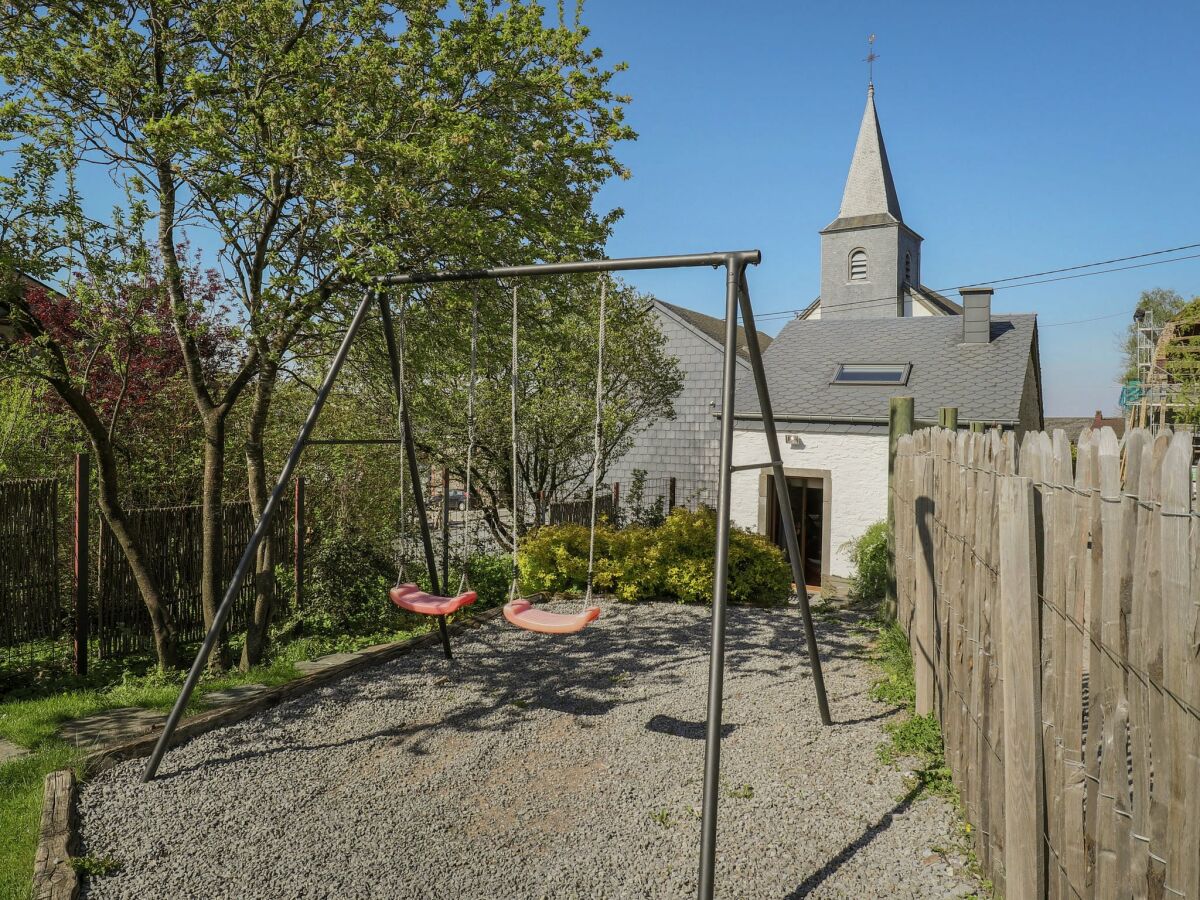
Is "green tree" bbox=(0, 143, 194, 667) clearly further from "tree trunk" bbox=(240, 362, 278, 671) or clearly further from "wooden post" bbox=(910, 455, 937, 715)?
"wooden post" bbox=(910, 455, 937, 715)

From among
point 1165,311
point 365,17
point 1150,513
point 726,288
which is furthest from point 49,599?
point 1165,311

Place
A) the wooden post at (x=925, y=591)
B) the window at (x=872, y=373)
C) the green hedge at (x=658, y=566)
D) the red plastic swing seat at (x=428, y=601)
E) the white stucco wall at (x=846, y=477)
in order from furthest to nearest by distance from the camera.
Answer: the window at (x=872, y=373) → the white stucco wall at (x=846, y=477) → the green hedge at (x=658, y=566) → the wooden post at (x=925, y=591) → the red plastic swing seat at (x=428, y=601)

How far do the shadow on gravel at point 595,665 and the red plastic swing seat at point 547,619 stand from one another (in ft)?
3.16

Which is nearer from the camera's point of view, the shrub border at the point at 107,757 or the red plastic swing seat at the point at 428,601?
the shrub border at the point at 107,757

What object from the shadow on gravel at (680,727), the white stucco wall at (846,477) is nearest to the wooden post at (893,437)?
the white stucco wall at (846,477)

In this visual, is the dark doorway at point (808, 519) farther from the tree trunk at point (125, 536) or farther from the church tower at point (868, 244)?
the church tower at point (868, 244)

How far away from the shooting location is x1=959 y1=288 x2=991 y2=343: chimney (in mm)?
13852

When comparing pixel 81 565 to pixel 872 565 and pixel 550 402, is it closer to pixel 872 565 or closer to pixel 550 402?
pixel 550 402

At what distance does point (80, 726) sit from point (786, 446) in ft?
35.7

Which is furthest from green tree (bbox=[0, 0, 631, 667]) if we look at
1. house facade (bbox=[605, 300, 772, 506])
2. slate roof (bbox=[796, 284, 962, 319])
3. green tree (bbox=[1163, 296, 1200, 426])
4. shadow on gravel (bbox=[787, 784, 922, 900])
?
slate roof (bbox=[796, 284, 962, 319])

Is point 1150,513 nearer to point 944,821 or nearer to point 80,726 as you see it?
point 944,821

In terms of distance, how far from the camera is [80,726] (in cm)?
512

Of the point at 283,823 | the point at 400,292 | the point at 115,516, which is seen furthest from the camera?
the point at 115,516

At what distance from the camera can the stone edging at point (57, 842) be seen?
10.6ft
